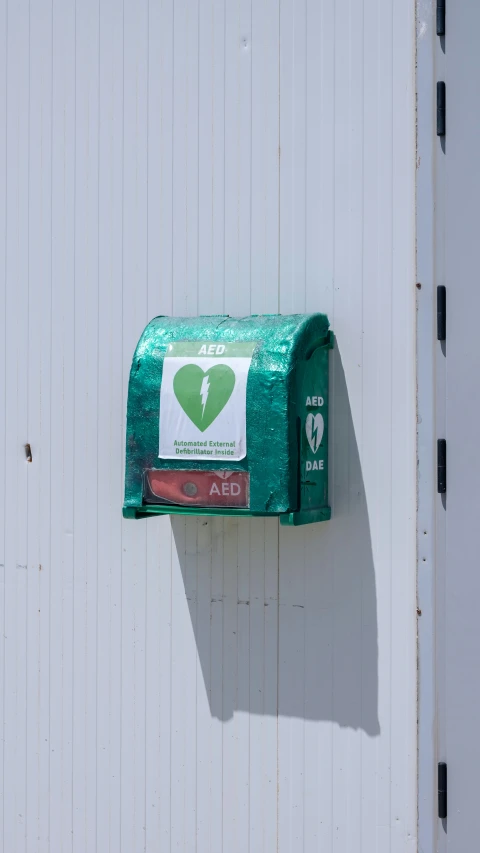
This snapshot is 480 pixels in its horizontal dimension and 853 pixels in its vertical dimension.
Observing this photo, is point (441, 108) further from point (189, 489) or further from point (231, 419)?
point (189, 489)

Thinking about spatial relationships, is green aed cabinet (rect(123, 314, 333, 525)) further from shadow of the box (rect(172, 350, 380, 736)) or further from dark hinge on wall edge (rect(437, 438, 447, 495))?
dark hinge on wall edge (rect(437, 438, 447, 495))

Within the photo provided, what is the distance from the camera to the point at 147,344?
2746mm

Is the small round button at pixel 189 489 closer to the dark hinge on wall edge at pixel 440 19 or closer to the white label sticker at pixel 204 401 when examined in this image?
the white label sticker at pixel 204 401

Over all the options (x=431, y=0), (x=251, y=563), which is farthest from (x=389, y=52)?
(x=251, y=563)

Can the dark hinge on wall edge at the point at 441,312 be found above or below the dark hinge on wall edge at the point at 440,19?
below

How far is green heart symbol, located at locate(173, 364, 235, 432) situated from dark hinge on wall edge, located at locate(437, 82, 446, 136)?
0.85 meters

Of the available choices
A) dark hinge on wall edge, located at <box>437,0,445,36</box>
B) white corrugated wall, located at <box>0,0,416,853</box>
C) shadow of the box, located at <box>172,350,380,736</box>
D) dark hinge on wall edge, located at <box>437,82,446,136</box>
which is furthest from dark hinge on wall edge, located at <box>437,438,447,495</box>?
dark hinge on wall edge, located at <box>437,0,445,36</box>

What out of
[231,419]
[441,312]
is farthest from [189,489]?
[441,312]

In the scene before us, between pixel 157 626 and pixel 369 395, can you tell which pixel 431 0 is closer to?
pixel 369 395

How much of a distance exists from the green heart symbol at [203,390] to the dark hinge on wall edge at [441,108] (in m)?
0.85

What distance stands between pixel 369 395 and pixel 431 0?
→ 42.2 inches

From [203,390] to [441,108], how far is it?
98cm

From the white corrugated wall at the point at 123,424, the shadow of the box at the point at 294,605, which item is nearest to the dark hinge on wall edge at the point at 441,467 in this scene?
A: the white corrugated wall at the point at 123,424

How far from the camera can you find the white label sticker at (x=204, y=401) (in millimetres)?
2580
